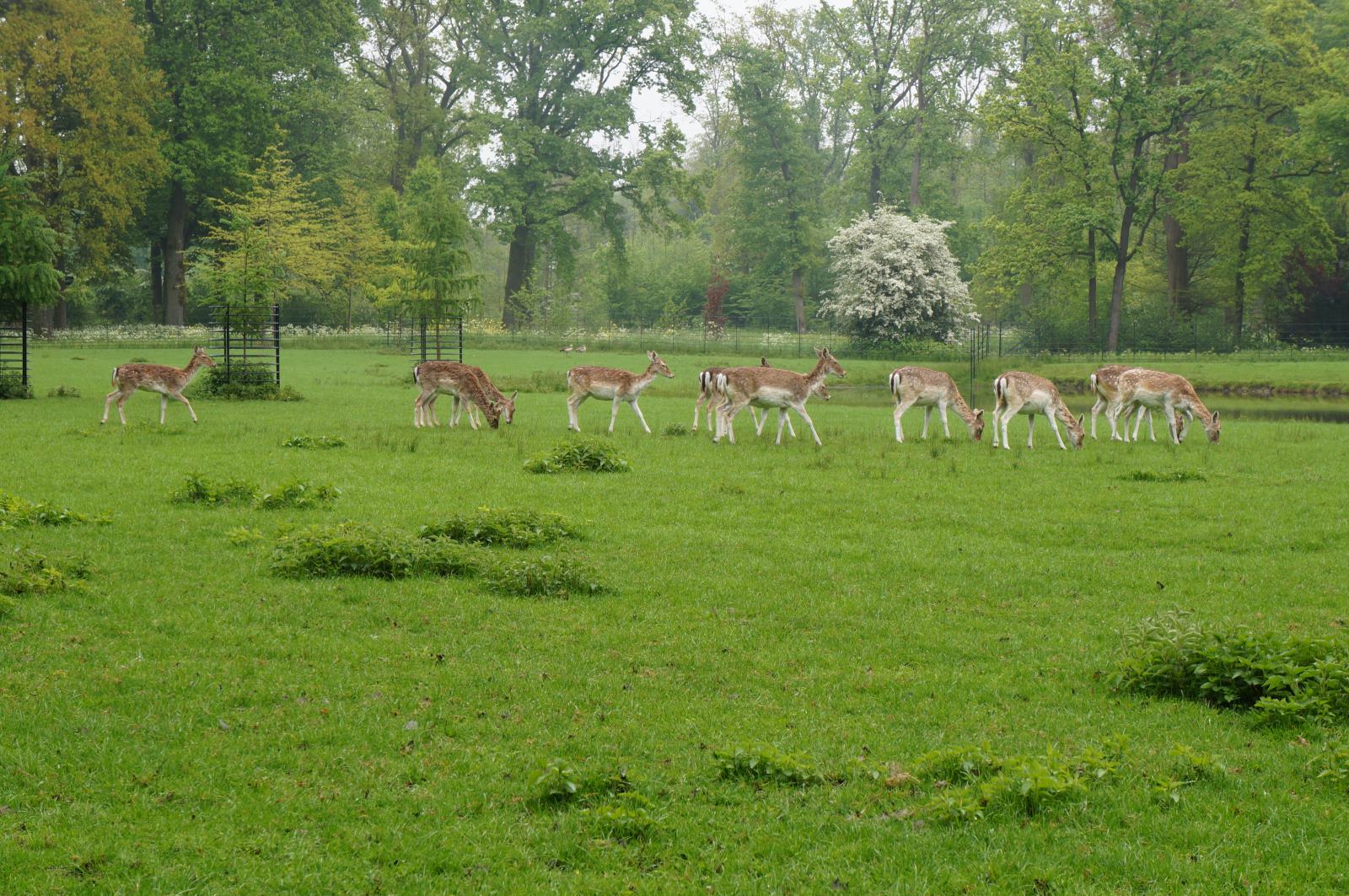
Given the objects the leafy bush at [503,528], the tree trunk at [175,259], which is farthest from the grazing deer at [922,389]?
the tree trunk at [175,259]

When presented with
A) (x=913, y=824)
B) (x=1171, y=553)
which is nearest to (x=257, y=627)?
(x=913, y=824)

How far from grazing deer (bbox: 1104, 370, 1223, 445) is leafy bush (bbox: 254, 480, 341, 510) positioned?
15691 millimetres

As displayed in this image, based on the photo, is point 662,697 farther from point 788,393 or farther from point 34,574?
point 788,393

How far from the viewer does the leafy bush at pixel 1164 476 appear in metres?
17.2

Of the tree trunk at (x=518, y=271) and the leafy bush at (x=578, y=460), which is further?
the tree trunk at (x=518, y=271)

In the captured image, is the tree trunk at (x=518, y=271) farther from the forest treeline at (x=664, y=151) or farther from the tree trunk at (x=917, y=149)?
the tree trunk at (x=917, y=149)

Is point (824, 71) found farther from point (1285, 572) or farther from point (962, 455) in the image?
point (1285, 572)

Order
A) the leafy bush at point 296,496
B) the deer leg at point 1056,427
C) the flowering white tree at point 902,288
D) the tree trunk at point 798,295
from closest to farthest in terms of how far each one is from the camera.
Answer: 1. the leafy bush at point 296,496
2. the deer leg at point 1056,427
3. the flowering white tree at point 902,288
4. the tree trunk at point 798,295

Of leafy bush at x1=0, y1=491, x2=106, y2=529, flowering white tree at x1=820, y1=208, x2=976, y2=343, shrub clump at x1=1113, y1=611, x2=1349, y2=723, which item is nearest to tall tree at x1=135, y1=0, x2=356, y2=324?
flowering white tree at x1=820, y1=208, x2=976, y2=343

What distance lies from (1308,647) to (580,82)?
68.2 meters

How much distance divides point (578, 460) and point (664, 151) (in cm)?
5360

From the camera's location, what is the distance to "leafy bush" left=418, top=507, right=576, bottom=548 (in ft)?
38.8

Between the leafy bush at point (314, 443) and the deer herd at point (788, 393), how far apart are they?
11.5 ft

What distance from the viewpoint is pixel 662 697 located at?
7.43 meters
